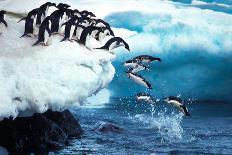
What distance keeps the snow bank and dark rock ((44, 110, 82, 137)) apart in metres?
2.01

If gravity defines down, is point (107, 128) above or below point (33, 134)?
below

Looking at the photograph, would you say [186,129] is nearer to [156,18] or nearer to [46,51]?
[46,51]

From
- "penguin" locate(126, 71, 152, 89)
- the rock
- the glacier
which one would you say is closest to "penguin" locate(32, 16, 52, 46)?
"penguin" locate(126, 71, 152, 89)

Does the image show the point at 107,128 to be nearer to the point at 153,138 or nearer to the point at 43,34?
the point at 153,138

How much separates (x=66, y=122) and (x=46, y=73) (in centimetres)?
455

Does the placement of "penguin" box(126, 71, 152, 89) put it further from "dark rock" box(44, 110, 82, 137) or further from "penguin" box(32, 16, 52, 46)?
"dark rock" box(44, 110, 82, 137)

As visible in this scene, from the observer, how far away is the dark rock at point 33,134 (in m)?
8.78

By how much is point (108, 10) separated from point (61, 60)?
17.2 m

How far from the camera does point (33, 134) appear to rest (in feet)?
31.3

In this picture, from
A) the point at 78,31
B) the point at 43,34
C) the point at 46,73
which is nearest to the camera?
the point at 46,73

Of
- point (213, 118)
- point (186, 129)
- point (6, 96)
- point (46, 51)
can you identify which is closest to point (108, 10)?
point (213, 118)

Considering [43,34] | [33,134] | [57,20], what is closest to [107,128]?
[33,134]

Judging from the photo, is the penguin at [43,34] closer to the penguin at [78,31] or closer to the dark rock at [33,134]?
→ the penguin at [78,31]

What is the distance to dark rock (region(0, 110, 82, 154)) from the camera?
8781 millimetres
